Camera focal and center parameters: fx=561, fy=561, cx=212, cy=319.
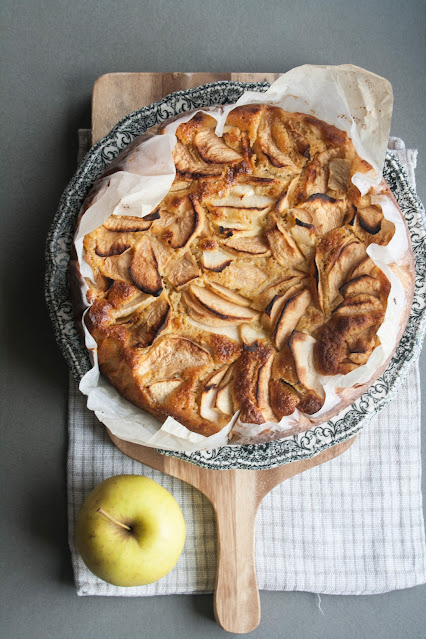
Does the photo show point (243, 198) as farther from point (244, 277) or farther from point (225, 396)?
point (225, 396)

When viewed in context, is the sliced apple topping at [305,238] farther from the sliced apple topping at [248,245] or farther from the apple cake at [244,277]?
the sliced apple topping at [248,245]

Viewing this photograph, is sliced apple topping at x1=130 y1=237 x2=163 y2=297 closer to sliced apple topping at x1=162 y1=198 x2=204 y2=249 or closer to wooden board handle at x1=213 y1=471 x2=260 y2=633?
sliced apple topping at x1=162 y1=198 x2=204 y2=249

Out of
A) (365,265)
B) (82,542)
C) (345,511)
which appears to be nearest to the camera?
(365,265)

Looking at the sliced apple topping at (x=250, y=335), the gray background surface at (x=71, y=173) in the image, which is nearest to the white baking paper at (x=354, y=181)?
the sliced apple topping at (x=250, y=335)

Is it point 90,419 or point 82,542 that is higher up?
point 90,419

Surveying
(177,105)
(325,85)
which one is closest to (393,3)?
(325,85)

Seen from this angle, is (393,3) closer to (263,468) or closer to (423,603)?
(263,468)

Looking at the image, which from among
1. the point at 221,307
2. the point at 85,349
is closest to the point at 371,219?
the point at 221,307
